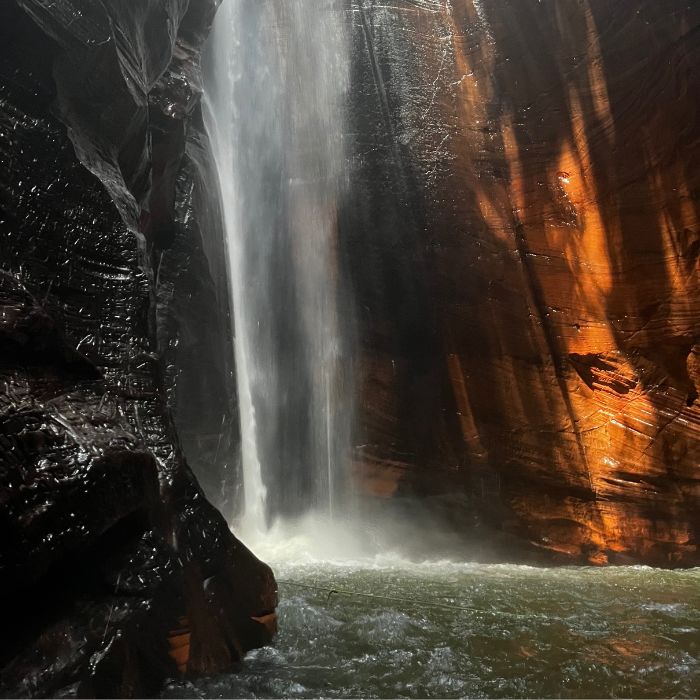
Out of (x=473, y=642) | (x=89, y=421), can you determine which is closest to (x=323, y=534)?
(x=473, y=642)

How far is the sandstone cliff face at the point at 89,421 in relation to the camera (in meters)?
2.72

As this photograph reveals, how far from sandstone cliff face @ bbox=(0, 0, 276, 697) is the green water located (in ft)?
1.45

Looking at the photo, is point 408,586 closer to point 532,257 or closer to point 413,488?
point 413,488

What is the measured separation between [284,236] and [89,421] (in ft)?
26.4

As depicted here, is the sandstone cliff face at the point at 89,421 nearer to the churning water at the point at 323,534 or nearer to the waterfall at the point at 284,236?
the churning water at the point at 323,534

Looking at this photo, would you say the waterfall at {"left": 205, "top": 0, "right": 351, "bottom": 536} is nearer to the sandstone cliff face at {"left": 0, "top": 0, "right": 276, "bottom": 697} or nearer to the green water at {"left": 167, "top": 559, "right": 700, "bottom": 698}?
the green water at {"left": 167, "top": 559, "right": 700, "bottom": 698}

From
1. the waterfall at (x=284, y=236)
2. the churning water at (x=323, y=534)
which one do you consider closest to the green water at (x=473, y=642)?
the churning water at (x=323, y=534)

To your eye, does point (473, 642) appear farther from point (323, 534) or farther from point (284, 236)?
point (284, 236)

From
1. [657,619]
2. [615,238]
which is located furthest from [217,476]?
[615,238]

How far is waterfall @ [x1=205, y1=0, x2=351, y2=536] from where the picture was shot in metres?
9.77

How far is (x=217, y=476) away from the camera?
27.3 feet

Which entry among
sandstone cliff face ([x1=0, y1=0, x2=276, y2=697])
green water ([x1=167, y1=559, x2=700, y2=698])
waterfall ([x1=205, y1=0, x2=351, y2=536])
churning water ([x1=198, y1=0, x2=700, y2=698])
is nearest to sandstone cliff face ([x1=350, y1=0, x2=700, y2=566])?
waterfall ([x1=205, y1=0, x2=351, y2=536])

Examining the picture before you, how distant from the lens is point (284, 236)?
10828 millimetres

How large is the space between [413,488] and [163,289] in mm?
4828
